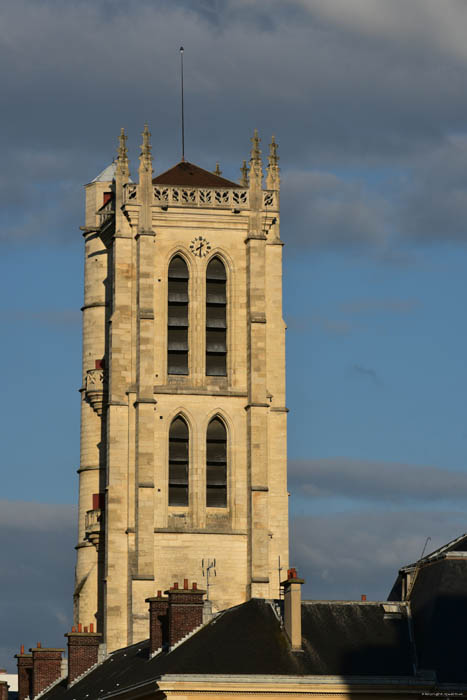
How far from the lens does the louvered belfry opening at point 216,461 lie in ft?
276

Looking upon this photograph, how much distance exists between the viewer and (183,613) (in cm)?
5609

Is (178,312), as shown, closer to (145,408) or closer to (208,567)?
(145,408)

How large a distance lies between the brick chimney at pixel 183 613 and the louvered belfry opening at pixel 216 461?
2761 centimetres

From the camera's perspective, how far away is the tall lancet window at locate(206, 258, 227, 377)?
84.9m

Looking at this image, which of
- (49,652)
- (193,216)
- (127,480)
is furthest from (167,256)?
(49,652)

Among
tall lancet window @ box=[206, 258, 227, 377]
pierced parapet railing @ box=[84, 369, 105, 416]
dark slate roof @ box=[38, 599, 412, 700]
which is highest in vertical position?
tall lancet window @ box=[206, 258, 227, 377]

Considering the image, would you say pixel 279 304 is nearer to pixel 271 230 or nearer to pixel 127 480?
pixel 271 230

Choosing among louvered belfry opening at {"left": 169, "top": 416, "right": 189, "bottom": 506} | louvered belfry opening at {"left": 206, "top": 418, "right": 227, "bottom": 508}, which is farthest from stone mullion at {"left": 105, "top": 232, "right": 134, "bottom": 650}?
louvered belfry opening at {"left": 206, "top": 418, "right": 227, "bottom": 508}

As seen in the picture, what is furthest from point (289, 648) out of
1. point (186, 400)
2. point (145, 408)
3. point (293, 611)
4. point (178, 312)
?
point (178, 312)

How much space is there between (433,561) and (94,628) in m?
28.8

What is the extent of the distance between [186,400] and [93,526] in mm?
5914

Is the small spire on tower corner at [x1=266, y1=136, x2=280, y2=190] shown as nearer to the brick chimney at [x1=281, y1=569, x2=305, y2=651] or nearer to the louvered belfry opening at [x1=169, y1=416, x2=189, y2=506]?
the louvered belfry opening at [x1=169, y1=416, x2=189, y2=506]

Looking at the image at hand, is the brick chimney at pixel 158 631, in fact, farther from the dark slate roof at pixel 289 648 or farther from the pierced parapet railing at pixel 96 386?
the pierced parapet railing at pixel 96 386

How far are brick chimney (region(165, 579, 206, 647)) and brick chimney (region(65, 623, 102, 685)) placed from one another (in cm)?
1091
